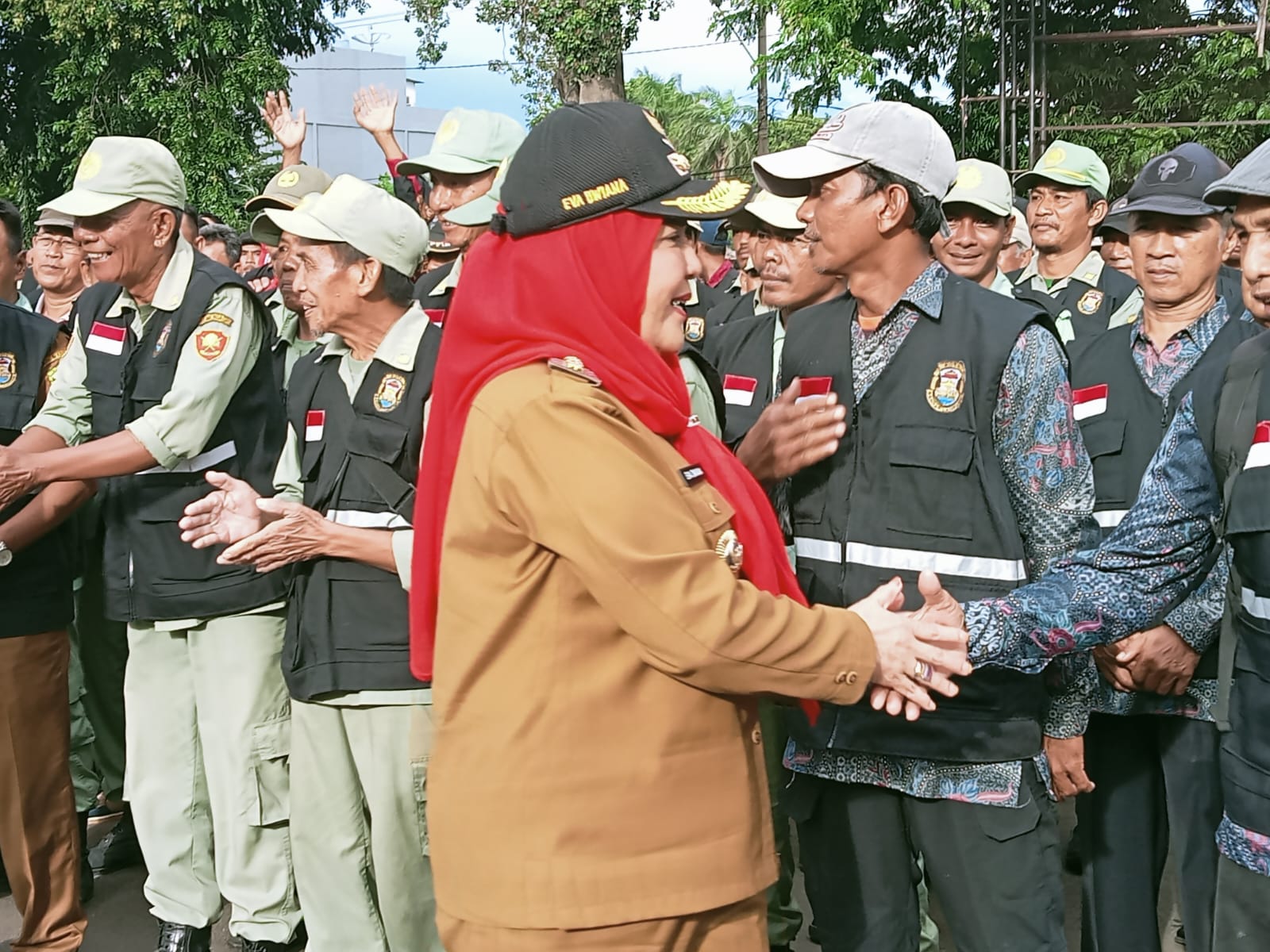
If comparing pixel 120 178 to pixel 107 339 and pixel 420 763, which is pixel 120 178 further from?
pixel 420 763

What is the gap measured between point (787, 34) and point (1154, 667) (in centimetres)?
1388

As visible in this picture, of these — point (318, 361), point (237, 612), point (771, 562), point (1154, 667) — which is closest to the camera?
point (771, 562)

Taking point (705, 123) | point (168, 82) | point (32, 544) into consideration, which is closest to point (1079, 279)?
point (32, 544)

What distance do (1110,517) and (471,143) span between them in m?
2.90

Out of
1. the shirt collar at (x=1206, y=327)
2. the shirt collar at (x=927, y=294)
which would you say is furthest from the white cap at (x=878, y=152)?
the shirt collar at (x=1206, y=327)

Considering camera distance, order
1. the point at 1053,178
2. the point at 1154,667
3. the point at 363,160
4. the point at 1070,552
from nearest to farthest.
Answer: the point at 1070,552 < the point at 1154,667 < the point at 1053,178 < the point at 363,160

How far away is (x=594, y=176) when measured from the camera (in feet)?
7.37

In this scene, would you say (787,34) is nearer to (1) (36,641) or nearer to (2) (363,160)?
(1) (36,641)

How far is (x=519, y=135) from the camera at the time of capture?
5.57 metres

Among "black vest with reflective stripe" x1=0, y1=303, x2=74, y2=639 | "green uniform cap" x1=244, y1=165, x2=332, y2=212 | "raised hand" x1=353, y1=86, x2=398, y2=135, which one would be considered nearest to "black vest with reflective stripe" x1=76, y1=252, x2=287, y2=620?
"black vest with reflective stripe" x1=0, y1=303, x2=74, y2=639

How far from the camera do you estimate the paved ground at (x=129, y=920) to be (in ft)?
15.3

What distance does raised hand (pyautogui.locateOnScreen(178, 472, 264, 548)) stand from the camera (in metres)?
3.57

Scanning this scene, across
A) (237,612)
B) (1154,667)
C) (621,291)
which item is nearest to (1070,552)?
(1154,667)

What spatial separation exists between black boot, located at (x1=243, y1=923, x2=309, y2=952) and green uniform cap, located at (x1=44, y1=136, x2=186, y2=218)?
2364 millimetres
